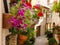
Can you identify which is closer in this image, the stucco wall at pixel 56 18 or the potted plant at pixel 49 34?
the potted plant at pixel 49 34

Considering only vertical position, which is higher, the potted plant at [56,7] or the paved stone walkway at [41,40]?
the potted plant at [56,7]

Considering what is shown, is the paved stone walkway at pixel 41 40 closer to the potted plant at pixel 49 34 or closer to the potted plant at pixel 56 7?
the potted plant at pixel 49 34

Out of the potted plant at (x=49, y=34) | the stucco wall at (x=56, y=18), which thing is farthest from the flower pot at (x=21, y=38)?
the stucco wall at (x=56, y=18)

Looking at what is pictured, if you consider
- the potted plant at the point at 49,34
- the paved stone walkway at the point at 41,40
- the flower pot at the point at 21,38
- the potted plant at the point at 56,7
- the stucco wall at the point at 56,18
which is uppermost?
the potted plant at the point at 56,7

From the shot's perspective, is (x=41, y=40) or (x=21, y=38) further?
(x=41, y=40)

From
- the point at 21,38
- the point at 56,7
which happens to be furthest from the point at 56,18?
the point at 21,38

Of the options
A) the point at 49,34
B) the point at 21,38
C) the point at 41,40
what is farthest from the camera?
the point at 49,34

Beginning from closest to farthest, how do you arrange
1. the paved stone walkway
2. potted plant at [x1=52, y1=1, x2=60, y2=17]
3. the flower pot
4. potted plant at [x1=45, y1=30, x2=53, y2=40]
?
the flower pot → the paved stone walkway → potted plant at [x1=45, y1=30, x2=53, y2=40] → potted plant at [x1=52, y1=1, x2=60, y2=17]

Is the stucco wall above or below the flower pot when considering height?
above

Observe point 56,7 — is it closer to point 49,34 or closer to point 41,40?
point 49,34

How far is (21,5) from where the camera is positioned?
198 centimetres

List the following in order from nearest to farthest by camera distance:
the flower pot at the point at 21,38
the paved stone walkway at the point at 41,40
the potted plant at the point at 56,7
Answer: the flower pot at the point at 21,38, the paved stone walkway at the point at 41,40, the potted plant at the point at 56,7

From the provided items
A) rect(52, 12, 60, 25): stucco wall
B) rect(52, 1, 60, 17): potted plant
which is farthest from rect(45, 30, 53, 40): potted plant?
rect(52, 1, 60, 17): potted plant

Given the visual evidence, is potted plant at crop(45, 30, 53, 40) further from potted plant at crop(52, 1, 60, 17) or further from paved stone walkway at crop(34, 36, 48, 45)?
potted plant at crop(52, 1, 60, 17)
